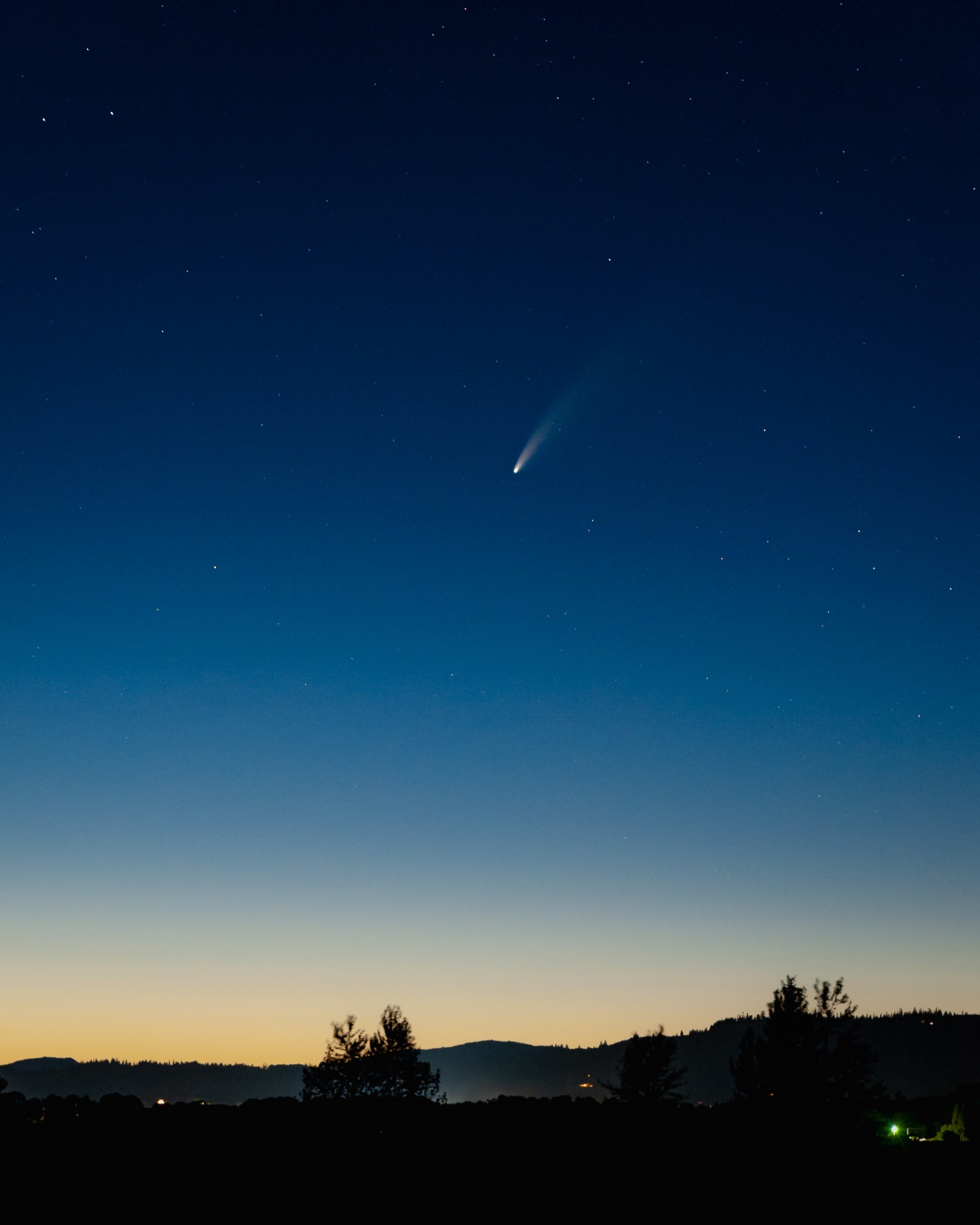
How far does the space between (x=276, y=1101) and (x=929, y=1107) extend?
20.6 metres

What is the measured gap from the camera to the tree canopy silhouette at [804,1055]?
1551 inches

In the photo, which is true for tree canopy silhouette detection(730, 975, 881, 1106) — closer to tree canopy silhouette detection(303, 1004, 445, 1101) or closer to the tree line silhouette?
the tree line silhouette

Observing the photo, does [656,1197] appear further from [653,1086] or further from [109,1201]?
[653,1086]

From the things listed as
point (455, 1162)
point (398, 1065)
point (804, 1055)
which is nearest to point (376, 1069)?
point (398, 1065)

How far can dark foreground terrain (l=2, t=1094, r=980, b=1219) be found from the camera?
413 inches

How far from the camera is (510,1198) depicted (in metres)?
10.9

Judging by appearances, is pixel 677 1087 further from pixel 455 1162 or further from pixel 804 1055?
pixel 455 1162

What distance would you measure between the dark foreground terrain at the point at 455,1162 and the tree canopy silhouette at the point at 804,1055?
27192mm

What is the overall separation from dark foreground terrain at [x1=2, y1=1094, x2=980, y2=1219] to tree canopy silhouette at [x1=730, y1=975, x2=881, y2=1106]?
2719cm

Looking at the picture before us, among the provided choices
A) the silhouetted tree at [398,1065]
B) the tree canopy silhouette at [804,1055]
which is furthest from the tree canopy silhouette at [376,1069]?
the tree canopy silhouette at [804,1055]

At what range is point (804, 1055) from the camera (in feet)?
133

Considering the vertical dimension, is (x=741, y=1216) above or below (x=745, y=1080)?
above

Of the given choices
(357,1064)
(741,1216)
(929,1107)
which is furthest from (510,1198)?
(357,1064)

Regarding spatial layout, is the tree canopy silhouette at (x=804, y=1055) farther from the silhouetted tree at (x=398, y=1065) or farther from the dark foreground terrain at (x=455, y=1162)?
the dark foreground terrain at (x=455, y=1162)
